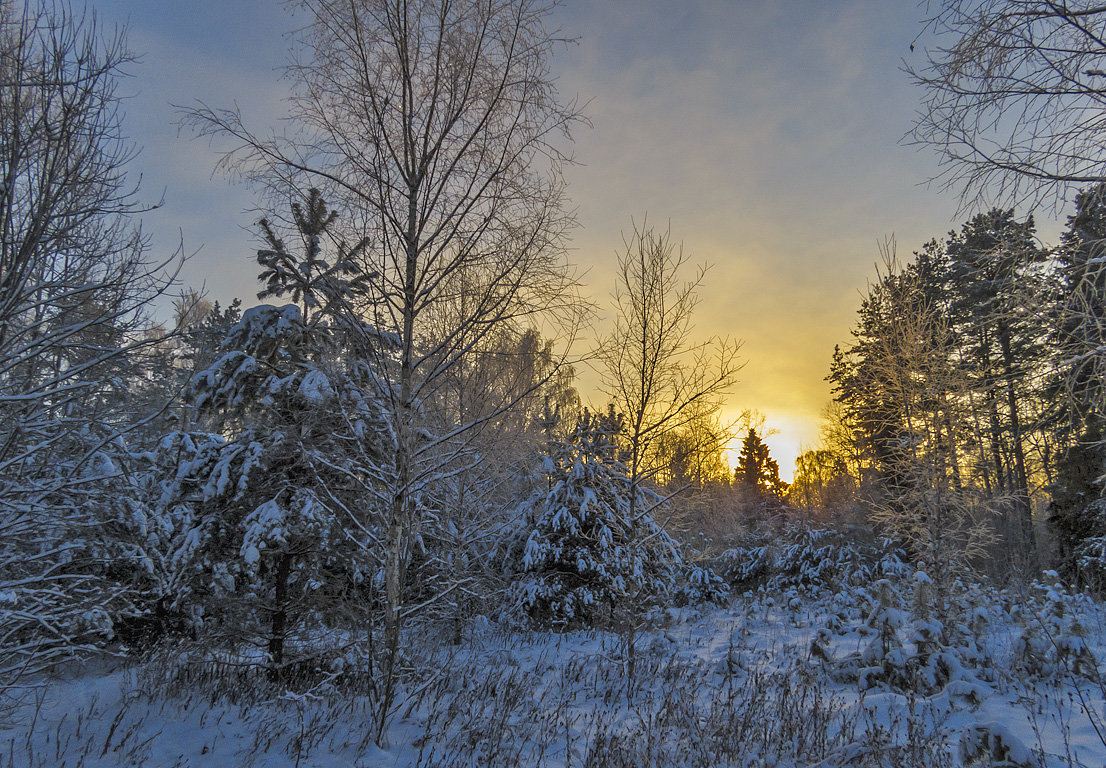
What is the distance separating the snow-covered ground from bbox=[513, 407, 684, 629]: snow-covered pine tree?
8.23ft

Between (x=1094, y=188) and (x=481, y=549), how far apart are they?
12943 millimetres

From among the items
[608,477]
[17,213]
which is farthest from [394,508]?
[608,477]

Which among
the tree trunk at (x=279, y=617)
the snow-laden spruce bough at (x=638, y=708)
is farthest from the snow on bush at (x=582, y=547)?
the tree trunk at (x=279, y=617)

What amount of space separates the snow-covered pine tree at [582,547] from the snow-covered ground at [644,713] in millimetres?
2509

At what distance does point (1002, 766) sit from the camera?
3.59 meters

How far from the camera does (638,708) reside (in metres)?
6.02

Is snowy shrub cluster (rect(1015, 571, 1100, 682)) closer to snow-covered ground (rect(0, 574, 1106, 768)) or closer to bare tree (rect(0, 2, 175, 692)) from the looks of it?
snow-covered ground (rect(0, 574, 1106, 768))

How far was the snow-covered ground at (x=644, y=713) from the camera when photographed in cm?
405

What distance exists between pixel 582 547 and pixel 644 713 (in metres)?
5.35

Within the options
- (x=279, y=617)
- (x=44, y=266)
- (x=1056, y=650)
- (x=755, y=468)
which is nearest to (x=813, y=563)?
(x=1056, y=650)

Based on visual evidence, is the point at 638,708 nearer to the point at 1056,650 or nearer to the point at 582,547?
the point at 1056,650

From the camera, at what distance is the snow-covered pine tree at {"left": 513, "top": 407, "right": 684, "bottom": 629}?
11.2 m

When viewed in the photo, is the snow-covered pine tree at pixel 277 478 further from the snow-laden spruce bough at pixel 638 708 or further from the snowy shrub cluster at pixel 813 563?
the snowy shrub cluster at pixel 813 563

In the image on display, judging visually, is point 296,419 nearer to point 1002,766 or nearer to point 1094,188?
point 1002,766
